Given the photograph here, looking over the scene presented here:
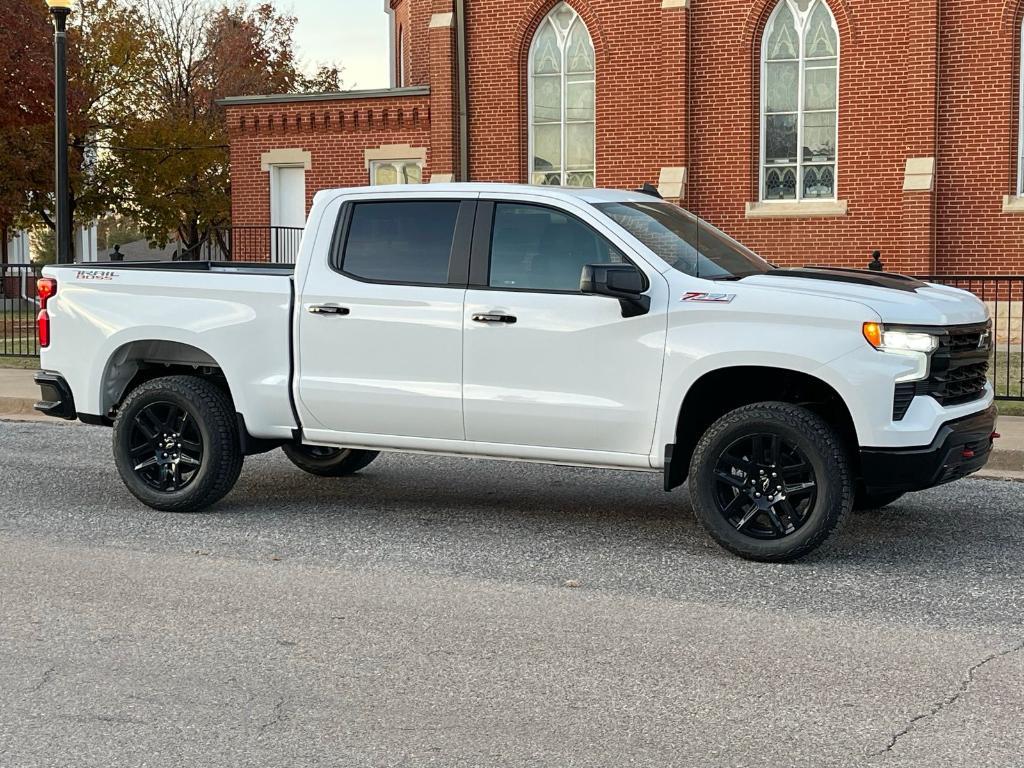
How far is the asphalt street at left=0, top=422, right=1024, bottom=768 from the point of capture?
178 inches

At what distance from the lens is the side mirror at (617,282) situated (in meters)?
7.11

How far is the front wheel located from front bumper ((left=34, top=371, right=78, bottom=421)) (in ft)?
13.7

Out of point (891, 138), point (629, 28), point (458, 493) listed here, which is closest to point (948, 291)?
point (458, 493)

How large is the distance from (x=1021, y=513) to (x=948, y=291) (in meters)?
1.96

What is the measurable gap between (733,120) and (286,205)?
9273 millimetres

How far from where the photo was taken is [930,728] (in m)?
4.64

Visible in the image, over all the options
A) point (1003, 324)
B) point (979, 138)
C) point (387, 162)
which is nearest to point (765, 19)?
point (979, 138)

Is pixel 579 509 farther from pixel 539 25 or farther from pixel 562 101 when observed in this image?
pixel 539 25

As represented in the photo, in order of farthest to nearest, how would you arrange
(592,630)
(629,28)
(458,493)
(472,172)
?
1. (472,172)
2. (629,28)
3. (458,493)
4. (592,630)

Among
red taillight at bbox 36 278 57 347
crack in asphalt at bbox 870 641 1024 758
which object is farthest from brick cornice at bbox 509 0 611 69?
crack in asphalt at bbox 870 641 1024 758

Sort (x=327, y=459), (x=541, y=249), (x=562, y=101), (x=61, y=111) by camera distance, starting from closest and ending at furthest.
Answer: (x=541, y=249) < (x=327, y=459) < (x=61, y=111) < (x=562, y=101)

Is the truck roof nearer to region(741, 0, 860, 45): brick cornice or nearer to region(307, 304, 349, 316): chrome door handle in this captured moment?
region(307, 304, 349, 316): chrome door handle

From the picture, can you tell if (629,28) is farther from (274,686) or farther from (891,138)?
(274,686)

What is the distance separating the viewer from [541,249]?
7707mm
